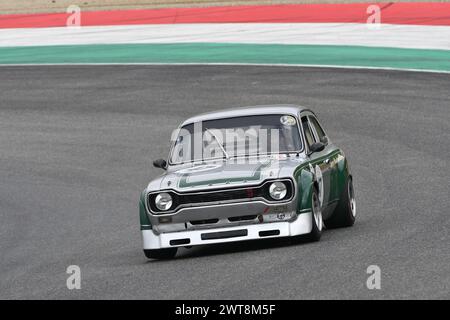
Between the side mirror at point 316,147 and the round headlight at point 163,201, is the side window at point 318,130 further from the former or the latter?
the round headlight at point 163,201

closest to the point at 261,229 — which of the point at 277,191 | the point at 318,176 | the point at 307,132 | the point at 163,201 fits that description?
the point at 277,191

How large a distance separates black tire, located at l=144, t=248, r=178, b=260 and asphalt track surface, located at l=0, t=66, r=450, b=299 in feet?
0.45

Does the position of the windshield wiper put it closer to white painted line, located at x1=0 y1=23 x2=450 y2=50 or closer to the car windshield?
the car windshield

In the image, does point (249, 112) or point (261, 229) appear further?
point (249, 112)

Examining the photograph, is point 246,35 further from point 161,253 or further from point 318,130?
point 161,253

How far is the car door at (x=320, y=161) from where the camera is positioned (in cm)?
1168

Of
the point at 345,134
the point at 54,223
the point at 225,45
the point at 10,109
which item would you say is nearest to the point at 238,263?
the point at 54,223

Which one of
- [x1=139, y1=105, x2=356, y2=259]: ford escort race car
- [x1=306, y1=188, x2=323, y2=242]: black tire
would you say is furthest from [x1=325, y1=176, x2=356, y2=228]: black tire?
[x1=306, y1=188, x2=323, y2=242]: black tire

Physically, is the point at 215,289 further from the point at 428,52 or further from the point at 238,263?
the point at 428,52

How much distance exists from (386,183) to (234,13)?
64.2 ft

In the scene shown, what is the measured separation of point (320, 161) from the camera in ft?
39.2

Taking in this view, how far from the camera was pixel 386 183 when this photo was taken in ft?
53.1

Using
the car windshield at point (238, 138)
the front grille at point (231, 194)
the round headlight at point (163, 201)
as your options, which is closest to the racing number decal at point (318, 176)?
the car windshield at point (238, 138)

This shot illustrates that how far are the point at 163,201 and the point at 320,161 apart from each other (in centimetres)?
179
